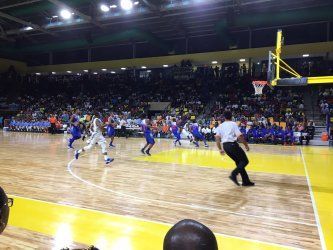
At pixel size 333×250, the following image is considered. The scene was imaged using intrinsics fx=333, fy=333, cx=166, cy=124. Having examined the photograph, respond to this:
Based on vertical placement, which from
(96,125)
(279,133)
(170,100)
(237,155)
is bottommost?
(237,155)

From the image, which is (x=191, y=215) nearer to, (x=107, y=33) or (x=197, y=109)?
(x=197, y=109)

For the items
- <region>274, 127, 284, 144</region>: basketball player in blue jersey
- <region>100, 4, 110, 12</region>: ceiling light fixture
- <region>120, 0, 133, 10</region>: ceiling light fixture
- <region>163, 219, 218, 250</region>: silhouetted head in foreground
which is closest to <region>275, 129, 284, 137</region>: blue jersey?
<region>274, 127, 284, 144</region>: basketball player in blue jersey

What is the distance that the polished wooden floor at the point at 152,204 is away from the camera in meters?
4.05

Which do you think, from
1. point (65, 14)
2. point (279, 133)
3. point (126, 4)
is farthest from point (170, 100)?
point (279, 133)

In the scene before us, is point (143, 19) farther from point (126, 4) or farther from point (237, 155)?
point (237, 155)

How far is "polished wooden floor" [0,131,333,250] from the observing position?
13.3ft

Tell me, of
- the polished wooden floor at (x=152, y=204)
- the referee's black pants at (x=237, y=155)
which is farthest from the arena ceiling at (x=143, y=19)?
the referee's black pants at (x=237, y=155)

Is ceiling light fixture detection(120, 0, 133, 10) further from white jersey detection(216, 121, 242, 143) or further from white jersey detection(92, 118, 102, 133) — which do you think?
white jersey detection(216, 121, 242, 143)

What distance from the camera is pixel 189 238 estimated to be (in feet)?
3.82

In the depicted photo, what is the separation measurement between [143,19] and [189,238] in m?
25.0

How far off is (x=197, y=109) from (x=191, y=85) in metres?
3.83

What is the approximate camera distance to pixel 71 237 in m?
4.04

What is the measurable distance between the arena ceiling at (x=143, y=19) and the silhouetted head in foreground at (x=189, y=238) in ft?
67.7

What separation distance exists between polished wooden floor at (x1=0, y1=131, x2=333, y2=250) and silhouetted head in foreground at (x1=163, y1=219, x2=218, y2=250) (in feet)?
9.16
